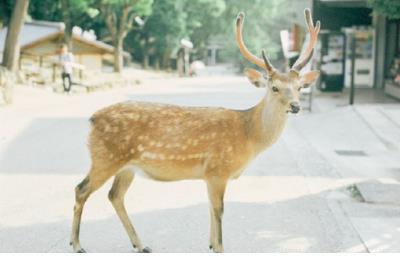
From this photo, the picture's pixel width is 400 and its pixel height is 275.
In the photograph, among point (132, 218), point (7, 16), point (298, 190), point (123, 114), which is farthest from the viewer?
point (7, 16)

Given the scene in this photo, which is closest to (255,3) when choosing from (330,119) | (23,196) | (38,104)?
(23,196)

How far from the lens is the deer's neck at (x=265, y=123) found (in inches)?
172

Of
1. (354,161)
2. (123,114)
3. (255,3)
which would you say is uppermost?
(255,3)

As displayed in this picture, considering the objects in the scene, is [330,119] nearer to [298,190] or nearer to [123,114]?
[298,190]

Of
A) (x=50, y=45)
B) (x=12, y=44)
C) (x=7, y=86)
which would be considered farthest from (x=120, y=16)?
(x=50, y=45)

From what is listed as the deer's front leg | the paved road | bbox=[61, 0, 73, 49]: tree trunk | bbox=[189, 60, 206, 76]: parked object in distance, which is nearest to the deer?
the deer's front leg

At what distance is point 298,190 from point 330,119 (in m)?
4.72

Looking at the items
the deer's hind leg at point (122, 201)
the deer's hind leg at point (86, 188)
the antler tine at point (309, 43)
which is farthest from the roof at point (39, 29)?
the antler tine at point (309, 43)

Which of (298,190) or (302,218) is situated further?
(298,190)

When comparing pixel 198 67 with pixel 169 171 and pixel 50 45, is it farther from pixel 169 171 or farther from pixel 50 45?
pixel 50 45

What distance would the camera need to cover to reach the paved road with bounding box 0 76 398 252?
4.91 meters

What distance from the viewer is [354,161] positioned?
789cm

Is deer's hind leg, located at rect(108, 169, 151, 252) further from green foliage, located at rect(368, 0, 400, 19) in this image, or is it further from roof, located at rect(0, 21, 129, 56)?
roof, located at rect(0, 21, 129, 56)

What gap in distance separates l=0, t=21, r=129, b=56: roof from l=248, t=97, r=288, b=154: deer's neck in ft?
47.9
